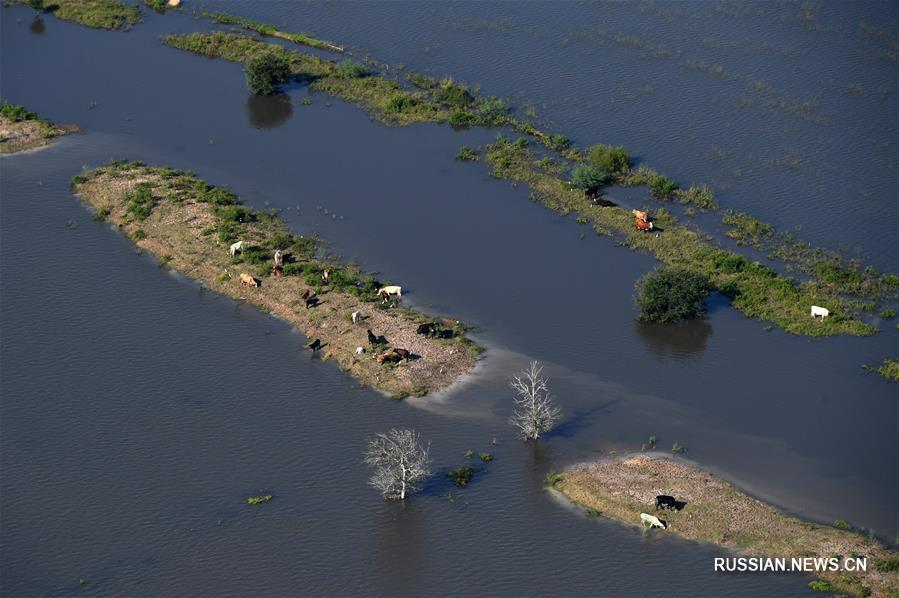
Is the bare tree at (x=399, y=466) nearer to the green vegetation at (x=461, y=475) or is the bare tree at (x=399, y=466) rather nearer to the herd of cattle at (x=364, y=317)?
the green vegetation at (x=461, y=475)

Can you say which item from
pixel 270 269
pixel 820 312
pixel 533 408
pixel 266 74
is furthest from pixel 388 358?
pixel 266 74

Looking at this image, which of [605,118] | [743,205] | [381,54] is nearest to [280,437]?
[743,205]

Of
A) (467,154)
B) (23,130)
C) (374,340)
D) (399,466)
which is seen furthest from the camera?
(23,130)

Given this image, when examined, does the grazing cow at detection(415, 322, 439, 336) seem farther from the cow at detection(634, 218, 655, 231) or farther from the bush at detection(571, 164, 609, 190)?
the bush at detection(571, 164, 609, 190)

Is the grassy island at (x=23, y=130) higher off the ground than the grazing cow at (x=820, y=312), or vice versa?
the grazing cow at (x=820, y=312)

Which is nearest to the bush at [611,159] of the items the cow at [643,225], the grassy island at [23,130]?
the cow at [643,225]

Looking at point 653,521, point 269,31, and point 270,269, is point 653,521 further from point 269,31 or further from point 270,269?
point 269,31

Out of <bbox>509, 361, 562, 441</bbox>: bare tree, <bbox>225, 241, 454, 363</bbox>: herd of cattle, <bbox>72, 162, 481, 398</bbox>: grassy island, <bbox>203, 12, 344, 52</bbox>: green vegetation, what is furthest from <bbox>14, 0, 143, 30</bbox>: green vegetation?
<bbox>509, 361, 562, 441</bbox>: bare tree
